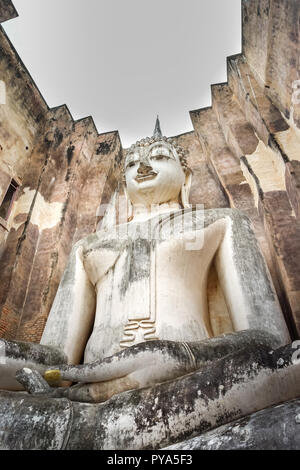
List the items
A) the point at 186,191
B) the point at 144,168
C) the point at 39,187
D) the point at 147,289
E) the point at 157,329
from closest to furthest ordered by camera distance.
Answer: the point at 157,329 < the point at 147,289 < the point at 144,168 < the point at 186,191 < the point at 39,187

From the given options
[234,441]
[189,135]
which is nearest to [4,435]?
[234,441]

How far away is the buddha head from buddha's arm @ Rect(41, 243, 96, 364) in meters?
0.89

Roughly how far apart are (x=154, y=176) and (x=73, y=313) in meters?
1.68

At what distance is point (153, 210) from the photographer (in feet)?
13.7

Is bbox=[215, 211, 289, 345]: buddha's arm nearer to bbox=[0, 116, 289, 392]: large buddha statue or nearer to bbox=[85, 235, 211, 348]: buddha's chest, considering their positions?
bbox=[0, 116, 289, 392]: large buddha statue

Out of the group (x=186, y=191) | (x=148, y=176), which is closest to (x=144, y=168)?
(x=148, y=176)

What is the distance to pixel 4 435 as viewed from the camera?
5.48 feet

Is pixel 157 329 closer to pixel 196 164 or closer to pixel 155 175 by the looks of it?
pixel 155 175

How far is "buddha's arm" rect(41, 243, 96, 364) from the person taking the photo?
323cm

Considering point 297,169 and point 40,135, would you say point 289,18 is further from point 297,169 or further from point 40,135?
point 40,135

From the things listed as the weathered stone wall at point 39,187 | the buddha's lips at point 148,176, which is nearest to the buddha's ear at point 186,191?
the buddha's lips at point 148,176

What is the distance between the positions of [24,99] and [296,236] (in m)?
4.20

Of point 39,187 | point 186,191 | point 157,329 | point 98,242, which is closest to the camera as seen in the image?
point 157,329

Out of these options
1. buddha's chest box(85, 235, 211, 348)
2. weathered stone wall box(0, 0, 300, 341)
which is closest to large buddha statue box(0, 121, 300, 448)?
buddha's chest box(85, 235, 211, 348)
